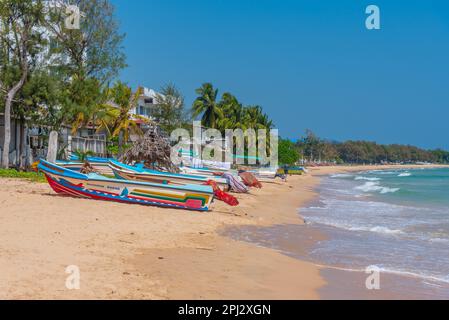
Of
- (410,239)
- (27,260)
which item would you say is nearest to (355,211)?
(410,239)

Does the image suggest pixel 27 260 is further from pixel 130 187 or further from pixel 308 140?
pixel 308 140

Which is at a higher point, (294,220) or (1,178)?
(1,178)

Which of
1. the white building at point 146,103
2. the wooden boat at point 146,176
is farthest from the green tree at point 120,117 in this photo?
the white building at point 146,103

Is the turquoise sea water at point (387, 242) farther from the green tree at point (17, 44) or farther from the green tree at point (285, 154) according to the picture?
the green tree at point (285, 154)

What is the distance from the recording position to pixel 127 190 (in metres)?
15.0

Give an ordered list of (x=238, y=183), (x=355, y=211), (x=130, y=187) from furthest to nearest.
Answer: (x=238, y=183) < (x=355, y=211) < (x=130, y=187)

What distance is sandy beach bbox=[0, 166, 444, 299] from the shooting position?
21.6 ft

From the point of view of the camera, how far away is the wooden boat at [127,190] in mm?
15031

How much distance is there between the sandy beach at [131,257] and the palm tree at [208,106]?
42225 millimetres

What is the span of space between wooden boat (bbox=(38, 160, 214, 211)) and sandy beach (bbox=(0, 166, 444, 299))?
71cm

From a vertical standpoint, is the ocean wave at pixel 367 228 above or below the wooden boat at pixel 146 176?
below

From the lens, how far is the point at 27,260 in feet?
24.1

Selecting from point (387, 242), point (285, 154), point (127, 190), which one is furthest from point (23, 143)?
point (285, 154)
